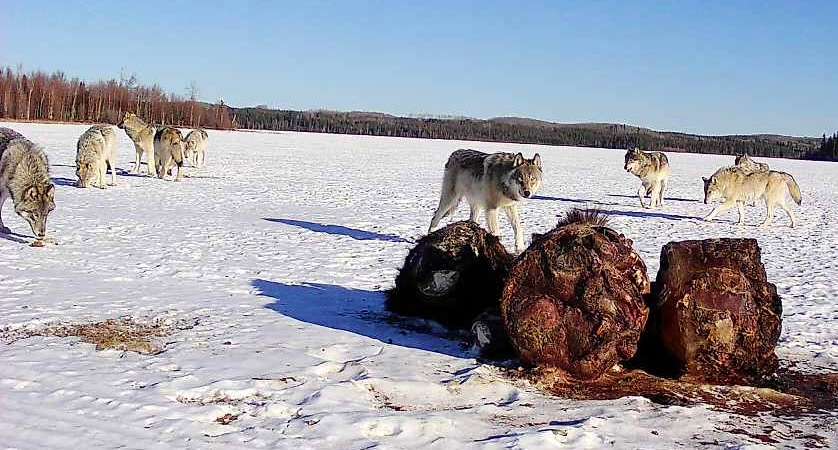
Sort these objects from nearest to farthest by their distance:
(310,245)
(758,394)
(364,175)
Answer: (758,394) < (310,245) < (364,175)

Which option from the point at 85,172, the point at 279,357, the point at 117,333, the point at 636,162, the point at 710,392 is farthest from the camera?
the point at 636,162

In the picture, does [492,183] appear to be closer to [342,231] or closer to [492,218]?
[492,218]

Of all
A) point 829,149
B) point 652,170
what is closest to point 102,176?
point 652,170

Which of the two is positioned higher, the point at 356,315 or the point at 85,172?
the point at 85,172

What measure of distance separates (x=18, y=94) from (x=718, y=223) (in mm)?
103552

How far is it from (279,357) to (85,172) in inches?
712

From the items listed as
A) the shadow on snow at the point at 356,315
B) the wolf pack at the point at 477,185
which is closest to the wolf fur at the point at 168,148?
the wolf pack at the point at 477,185

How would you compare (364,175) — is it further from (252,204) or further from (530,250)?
(530,250)

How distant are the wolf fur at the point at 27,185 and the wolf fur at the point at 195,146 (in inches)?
648

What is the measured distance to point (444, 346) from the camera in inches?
298

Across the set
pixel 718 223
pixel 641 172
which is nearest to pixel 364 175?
pixel 641 172

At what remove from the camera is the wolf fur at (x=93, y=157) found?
22609 millimetres

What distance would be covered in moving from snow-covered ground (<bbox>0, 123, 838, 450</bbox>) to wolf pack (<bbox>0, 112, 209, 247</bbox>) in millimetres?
739

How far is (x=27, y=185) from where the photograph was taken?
13172 millimetres
